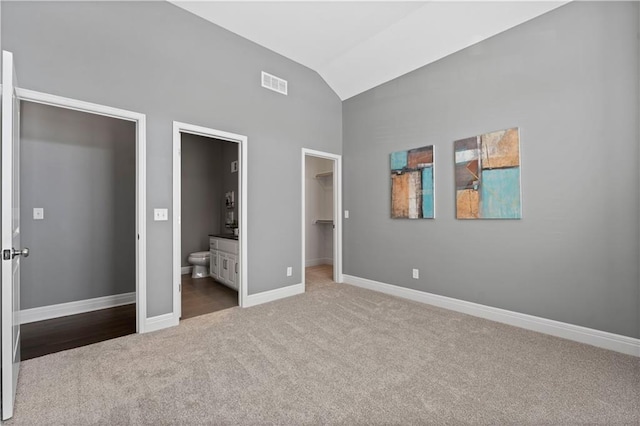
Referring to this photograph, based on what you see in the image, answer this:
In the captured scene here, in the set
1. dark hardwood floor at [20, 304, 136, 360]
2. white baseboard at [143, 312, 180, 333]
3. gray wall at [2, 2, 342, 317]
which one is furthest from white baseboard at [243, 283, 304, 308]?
dark hardwood floor at [20, 304, 136, 360]

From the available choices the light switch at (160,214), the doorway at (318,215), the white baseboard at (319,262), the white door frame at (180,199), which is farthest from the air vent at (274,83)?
the white baseboard at (319,262)

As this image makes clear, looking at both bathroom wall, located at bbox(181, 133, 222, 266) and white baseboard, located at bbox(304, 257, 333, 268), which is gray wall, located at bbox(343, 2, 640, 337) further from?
bathroom wall, located at bbox(181, 133, 222, 266)

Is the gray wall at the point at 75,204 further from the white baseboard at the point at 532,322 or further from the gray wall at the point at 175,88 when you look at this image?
the white baseboard at the point at 532,322

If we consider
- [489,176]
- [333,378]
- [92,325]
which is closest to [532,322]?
[489,176]

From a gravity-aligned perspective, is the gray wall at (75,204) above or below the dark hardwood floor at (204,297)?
above

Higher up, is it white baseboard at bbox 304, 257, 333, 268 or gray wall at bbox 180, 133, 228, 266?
gray wall at bbox 180, 133, 228, 266

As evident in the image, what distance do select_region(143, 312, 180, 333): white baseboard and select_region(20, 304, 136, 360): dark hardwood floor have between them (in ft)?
0.62

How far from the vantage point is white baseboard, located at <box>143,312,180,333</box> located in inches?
108

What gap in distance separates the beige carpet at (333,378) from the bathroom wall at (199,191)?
9.73 ft

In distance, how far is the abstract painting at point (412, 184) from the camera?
11.8 ft

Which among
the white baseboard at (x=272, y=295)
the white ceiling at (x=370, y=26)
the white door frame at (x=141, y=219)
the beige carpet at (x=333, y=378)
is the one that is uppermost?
the white ceiling at (x=370, y=26)

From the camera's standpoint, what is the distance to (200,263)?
4988mm

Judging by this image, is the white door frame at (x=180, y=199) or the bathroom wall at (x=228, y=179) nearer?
Result: the white door frame at (x=180, y=199)

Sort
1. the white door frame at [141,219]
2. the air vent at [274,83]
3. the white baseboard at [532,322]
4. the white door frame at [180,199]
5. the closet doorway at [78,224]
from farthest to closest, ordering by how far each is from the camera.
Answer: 1. the air vent at [274,83]
2. the white door frame at [180,199]
3. the closet doorway at [78,224]
4. the white door frame at [141,219]
5. the white baseboard at [532,322]
